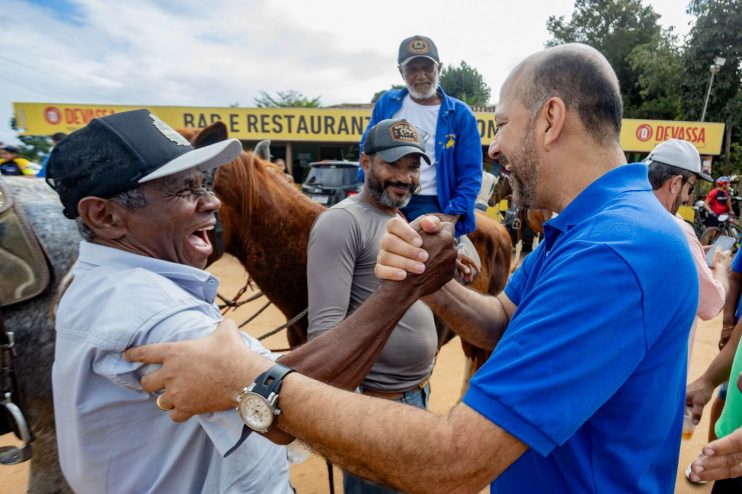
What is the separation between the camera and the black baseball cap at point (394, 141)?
8.26ft

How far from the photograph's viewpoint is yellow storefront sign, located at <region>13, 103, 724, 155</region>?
56.0 feet

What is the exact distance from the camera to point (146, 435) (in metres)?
1.16

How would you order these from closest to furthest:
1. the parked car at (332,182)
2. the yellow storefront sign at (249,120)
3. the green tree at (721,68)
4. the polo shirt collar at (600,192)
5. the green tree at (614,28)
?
1. the polo shirt collar at (600,192)
2. the parked car at (332,182)
3. the yellow storefront sign at (249,120)
4. the green tree at (721,68)
5. the green tree at (614,28)

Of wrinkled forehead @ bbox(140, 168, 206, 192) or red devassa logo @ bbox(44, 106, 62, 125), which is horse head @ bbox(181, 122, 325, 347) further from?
red devassa logo @ bbox(44, 106, 62, 125)

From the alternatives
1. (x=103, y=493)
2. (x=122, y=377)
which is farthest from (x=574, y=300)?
(x=103, y=493)

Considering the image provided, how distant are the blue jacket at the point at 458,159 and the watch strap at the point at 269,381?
281cm

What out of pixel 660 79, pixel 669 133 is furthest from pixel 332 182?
pixel 660 79

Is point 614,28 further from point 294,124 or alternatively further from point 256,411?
point 256,411

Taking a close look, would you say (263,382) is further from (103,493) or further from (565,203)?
(565,203)

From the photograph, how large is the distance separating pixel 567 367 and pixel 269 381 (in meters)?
0.66

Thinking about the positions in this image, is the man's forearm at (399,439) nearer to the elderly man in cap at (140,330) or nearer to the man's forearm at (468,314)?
the elderly man in cap at (140,330)

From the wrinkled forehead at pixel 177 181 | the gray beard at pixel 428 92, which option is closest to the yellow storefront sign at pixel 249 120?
the gray beard at pixel 428 92

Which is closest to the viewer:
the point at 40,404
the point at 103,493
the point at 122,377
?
the point at 122,377

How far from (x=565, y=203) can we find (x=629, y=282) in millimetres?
470
